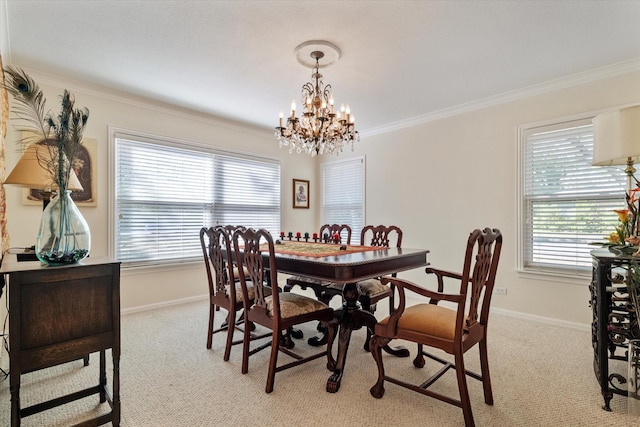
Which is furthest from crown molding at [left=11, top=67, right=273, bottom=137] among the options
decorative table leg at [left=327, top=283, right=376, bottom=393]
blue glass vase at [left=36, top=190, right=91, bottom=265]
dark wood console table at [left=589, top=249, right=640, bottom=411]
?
dark wood console table at [left=589, top=249, right=640, bottom=411]

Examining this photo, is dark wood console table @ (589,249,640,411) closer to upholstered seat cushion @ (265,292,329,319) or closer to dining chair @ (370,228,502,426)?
dining chair @ (370,228,502,426)

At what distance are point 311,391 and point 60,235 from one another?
1.70m

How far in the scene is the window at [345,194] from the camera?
17.5 feet

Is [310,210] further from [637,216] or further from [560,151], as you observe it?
[637,216]

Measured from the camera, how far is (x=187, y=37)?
8.34 feet

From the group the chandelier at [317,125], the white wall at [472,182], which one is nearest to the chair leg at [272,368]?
the chandelier at [317,125]

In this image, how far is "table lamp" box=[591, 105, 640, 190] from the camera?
1843 millimetres

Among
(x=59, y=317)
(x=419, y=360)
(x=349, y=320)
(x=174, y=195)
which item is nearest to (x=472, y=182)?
(x=419, y=360)

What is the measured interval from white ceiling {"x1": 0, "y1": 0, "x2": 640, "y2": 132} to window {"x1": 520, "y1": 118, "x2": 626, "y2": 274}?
65 centimetres

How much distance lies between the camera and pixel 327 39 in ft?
8.39

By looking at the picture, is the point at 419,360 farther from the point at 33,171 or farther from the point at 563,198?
the point at 33,171

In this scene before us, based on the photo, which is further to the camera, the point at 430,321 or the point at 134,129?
the point at 134,129

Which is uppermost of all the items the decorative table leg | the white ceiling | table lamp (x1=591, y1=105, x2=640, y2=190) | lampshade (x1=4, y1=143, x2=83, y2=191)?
the white ceiling

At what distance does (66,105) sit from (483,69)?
10.9 feet
